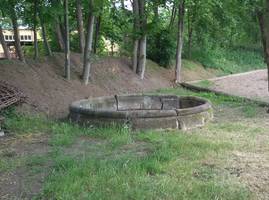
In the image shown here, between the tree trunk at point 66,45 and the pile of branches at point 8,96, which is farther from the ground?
the tree trunk at point 66,45

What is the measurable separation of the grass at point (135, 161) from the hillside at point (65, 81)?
162cm

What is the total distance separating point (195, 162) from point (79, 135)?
3.02m

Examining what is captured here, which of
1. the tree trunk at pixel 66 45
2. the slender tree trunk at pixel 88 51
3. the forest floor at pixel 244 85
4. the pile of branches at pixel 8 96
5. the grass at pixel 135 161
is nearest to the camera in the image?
the grass at pixel 135 161

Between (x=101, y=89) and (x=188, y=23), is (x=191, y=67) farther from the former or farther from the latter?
(x=101, y=89)

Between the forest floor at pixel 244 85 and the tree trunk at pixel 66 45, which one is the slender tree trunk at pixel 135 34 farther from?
the tree trunk at pixel 66 45

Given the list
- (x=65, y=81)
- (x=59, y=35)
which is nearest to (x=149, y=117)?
(x=65, y=81)

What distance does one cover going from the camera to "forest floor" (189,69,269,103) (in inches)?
617

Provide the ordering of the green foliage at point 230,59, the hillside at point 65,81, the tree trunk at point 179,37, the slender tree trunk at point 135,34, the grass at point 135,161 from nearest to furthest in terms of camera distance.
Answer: the grass at point 135,161 < the hillside at point 65,81 < the slender tree trunk at point 135,34 < the tree trunk at point 179,37 < the green foliage at point 230,59

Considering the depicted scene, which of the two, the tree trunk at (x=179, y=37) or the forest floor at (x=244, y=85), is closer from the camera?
the forest floor at (x=244, y=85)

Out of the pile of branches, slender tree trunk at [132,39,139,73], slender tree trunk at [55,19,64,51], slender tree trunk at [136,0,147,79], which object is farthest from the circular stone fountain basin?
slender tree trunk at [132,39,139,73]

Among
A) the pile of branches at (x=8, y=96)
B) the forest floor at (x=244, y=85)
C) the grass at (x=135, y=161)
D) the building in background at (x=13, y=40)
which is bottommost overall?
the forest floor at (x=244, y=85)

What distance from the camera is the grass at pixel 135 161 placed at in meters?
5.64

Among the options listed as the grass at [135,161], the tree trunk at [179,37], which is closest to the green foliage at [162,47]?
the tree trunk at [179,37]

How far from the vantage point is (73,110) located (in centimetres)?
1055
